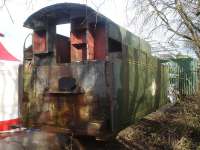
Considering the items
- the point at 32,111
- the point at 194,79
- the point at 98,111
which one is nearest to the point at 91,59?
the point at 98,111

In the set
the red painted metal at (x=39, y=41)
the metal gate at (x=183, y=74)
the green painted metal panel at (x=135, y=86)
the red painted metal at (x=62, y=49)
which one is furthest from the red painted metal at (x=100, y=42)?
the metal gate at (x=183, y=74)

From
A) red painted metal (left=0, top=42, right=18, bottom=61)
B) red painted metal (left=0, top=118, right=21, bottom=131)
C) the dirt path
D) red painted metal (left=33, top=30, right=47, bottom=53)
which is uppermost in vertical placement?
red painted metal (left=33, top=30, right=47, bottom=53)

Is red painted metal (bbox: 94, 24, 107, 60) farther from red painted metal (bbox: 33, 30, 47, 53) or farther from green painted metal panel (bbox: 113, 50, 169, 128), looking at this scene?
red painted metal (bbox: 33, 30, 47, 53)

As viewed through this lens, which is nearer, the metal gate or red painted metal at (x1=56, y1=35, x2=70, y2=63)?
red painted metal at (x1=56, y1=35, x2=70, y2=63)

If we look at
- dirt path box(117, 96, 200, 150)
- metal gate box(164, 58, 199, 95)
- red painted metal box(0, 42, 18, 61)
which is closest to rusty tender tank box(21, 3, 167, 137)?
dirt path box(117, 96, 200, 150)

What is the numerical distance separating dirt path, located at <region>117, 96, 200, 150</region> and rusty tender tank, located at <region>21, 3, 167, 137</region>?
1.90 ft

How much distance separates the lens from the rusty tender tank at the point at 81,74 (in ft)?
24.0

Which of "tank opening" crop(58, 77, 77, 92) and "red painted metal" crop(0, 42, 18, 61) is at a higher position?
"red painted metal" crop(0, 42, 18, 61)

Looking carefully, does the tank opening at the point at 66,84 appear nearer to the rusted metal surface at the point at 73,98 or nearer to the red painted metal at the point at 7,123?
the rusted metal surface at the point at 73,98

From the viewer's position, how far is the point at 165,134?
30.2ft

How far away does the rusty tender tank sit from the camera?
24.0ft

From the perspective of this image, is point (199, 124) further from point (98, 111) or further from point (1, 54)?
point (1, 54)

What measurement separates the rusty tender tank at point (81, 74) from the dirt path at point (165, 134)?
0.58m

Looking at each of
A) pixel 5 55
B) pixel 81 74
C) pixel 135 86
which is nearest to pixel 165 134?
pixel 135 86
